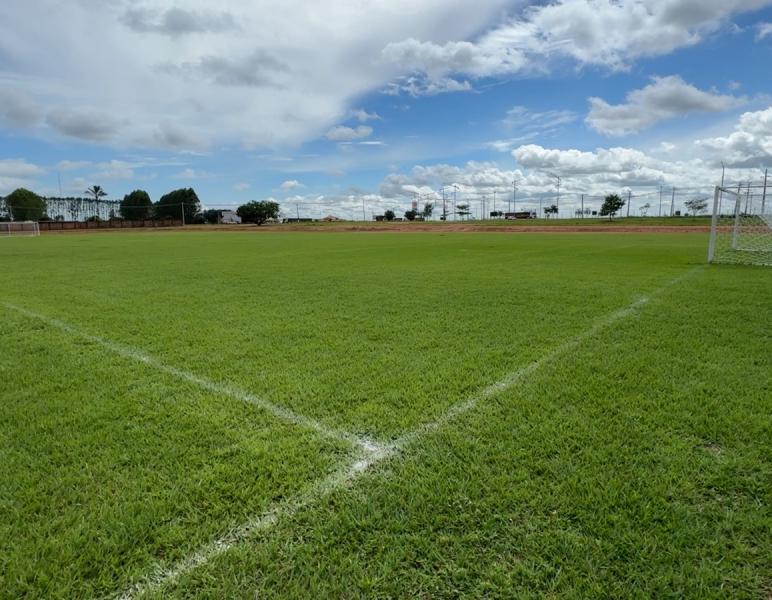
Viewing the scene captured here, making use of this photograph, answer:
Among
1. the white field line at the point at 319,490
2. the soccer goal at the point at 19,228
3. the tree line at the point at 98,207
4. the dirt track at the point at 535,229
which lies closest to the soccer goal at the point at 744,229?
the white field line at the point at 319,490

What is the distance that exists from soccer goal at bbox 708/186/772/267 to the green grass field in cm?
798

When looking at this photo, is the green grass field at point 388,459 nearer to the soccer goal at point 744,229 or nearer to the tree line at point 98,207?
the soccer goal at point 744,229

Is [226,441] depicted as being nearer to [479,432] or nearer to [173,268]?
[479,432]

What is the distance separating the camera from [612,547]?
6.15 feet

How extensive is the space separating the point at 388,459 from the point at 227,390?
157cm

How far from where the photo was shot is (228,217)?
303 feet

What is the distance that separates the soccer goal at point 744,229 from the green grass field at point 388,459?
7.98 metres

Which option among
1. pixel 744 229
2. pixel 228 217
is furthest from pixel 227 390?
pixel 228 217

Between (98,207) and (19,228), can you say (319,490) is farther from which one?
(98,207)

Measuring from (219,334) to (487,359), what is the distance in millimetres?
2924

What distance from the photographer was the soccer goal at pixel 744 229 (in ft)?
39.4

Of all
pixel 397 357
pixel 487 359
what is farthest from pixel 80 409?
pixel 487 359

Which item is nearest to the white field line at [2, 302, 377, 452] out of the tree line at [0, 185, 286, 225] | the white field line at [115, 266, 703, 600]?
the white field line at [115, 266, 703, 600]

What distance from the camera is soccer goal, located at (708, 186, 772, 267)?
1202 cm
